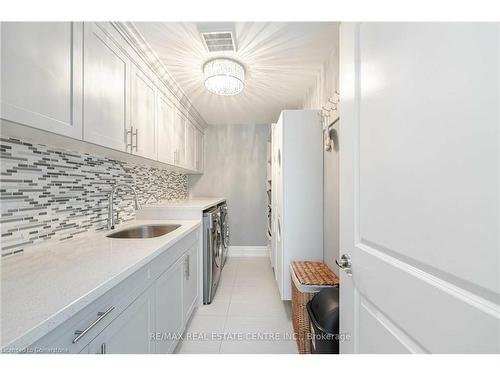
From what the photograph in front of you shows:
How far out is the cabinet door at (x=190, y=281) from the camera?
1.80m

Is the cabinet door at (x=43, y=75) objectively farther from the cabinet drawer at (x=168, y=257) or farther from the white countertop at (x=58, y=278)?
the cabinet drawer at (x=168, y=257)

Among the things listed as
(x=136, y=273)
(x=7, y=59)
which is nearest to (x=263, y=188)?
(x=136, y=273)

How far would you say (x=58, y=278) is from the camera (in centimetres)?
81

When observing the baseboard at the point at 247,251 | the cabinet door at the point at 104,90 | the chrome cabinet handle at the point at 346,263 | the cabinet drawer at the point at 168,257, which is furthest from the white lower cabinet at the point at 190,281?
the baseboard at the point at 247,251

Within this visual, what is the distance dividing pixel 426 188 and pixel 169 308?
1524 mm

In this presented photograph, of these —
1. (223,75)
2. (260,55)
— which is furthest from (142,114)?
(260,55)

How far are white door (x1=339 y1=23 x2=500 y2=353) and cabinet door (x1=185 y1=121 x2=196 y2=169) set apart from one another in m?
2.54

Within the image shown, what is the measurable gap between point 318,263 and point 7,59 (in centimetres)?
218

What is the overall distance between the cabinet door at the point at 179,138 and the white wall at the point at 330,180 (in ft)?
5.33

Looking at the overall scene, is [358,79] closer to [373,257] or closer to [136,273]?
[373,257]

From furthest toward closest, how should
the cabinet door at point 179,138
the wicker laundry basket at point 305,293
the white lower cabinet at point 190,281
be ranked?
1. the cabinet door at point 179,138
2. the white lower cabinet at point 190,281
3. the wicker laundry basket at point 305,293

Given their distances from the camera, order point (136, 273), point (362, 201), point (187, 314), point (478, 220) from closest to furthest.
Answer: point (478, 220) < point (362, 201) < point (136, 273) < point (187, 314)

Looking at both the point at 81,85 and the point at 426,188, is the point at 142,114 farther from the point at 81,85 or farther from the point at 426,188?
the point at 426,188
